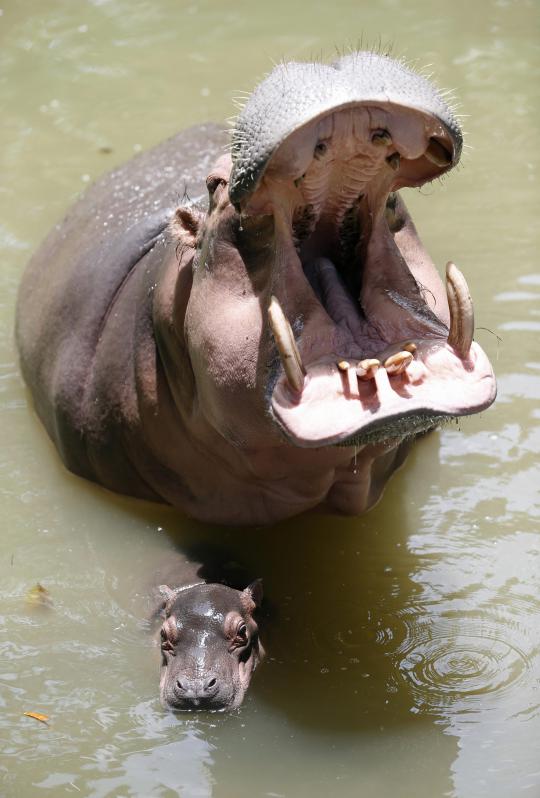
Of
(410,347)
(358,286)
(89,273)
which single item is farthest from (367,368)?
(89,273)

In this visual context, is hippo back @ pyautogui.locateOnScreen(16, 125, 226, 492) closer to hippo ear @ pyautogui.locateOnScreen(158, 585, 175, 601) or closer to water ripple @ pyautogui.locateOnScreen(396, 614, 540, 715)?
hippo ear @ pyautogui.locateOnScreen(158, 585, 175, 601)

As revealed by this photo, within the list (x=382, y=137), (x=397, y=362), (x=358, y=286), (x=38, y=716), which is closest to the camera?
(x=382, y=137)

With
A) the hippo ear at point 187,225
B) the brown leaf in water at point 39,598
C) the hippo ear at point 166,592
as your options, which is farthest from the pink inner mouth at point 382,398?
the brown leaf in water at point 39,598

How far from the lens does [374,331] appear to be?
3.63 meters

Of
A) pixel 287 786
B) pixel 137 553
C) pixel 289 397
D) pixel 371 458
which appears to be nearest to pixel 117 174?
pixel 137 553

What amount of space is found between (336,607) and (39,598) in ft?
3.23

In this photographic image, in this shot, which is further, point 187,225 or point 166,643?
point 187,225

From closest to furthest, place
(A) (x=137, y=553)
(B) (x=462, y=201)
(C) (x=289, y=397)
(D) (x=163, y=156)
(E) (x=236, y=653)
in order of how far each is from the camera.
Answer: (C) (x=289, y=397)
(E) (x=236, y=653)
(A) (x=137, y=553)
(D) (x=163, y=156)
(B) (x=462, y=201)

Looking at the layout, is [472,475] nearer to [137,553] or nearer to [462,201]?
[137,553]

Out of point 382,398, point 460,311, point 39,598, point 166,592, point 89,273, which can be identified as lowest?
point 39,598

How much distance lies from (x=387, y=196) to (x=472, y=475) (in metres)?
1.61

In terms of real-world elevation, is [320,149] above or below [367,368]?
above

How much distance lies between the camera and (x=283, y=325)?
3.31 m

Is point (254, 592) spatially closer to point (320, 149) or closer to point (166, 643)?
point (166, 643)
